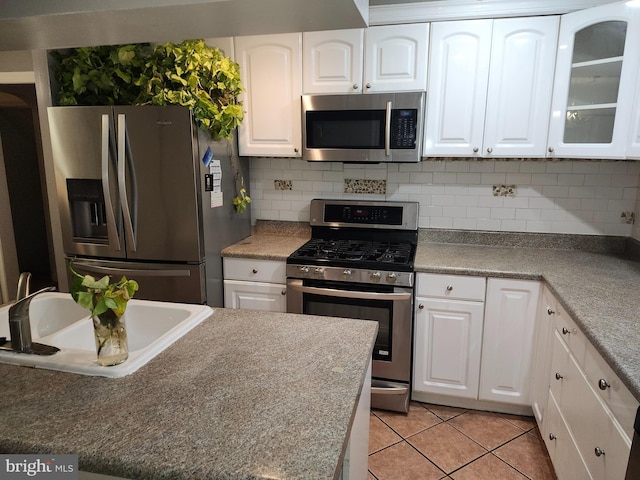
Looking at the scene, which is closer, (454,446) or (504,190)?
(454,446)

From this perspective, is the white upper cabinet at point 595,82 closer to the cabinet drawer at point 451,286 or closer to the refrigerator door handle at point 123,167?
the cabinet drawer at point 451,286

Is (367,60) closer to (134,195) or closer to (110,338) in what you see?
(134,195)

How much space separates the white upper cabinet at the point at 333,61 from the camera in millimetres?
2494

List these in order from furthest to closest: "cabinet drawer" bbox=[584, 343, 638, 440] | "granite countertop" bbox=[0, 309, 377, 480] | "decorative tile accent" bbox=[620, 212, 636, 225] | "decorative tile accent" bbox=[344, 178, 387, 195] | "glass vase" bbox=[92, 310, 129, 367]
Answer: "decorative tile accent" bbox=[344, 178, 387, 195], "decorative tile accent" bbox=[620, 212, 636, 225], "cabinet drawer" bbox=[584, 343, 638, 440], "glass vase" bbox=[92, 310, 129, 367], "granite countertop" bbox=[0, 309, 377, 480]

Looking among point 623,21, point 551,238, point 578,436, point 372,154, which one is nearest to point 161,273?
point 372,154

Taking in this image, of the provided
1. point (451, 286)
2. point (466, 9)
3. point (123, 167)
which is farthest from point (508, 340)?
point (123, 167)

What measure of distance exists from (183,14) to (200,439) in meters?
0.79

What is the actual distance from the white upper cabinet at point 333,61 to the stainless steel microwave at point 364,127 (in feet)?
0.32

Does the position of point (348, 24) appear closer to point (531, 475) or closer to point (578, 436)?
point (578, 436)

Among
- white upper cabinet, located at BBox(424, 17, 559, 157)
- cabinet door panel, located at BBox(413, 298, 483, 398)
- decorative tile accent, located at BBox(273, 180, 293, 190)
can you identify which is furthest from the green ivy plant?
cabinet door panel, located at BBox(413, 298, 483, 398)

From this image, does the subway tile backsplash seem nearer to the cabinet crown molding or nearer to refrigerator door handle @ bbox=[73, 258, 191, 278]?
the cabinet crown molding

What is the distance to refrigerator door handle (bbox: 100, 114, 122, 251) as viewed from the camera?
7.54 ft

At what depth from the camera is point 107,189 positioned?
2340 millimetres

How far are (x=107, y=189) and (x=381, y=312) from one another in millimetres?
1674
